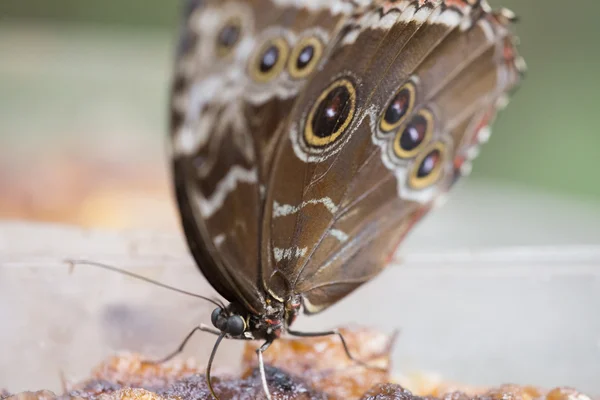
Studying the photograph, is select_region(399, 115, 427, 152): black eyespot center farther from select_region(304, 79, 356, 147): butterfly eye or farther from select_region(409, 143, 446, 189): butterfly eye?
select_region(304, 79, 356, 147): butterfly eye

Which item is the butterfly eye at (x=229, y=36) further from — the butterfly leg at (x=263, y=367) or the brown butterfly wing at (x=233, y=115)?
the butterfly leg at (x=263, y=367)

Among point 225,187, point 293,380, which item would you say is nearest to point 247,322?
point 293,380

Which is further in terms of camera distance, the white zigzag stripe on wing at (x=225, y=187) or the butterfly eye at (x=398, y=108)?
the butterfly eye at (x=398, y=108)

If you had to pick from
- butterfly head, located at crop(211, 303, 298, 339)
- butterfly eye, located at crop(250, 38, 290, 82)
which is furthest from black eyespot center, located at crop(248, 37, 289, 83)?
butterfly head, located at crop(211, 303, 298, 339)

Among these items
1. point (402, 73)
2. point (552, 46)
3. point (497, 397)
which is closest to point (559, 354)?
point (497, 397)

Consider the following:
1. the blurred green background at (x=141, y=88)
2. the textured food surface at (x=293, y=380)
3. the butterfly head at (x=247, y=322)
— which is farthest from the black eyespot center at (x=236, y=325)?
the blurred green background at (x=141, y=88)

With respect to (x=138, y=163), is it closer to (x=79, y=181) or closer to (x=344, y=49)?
(x=79, y=181)
